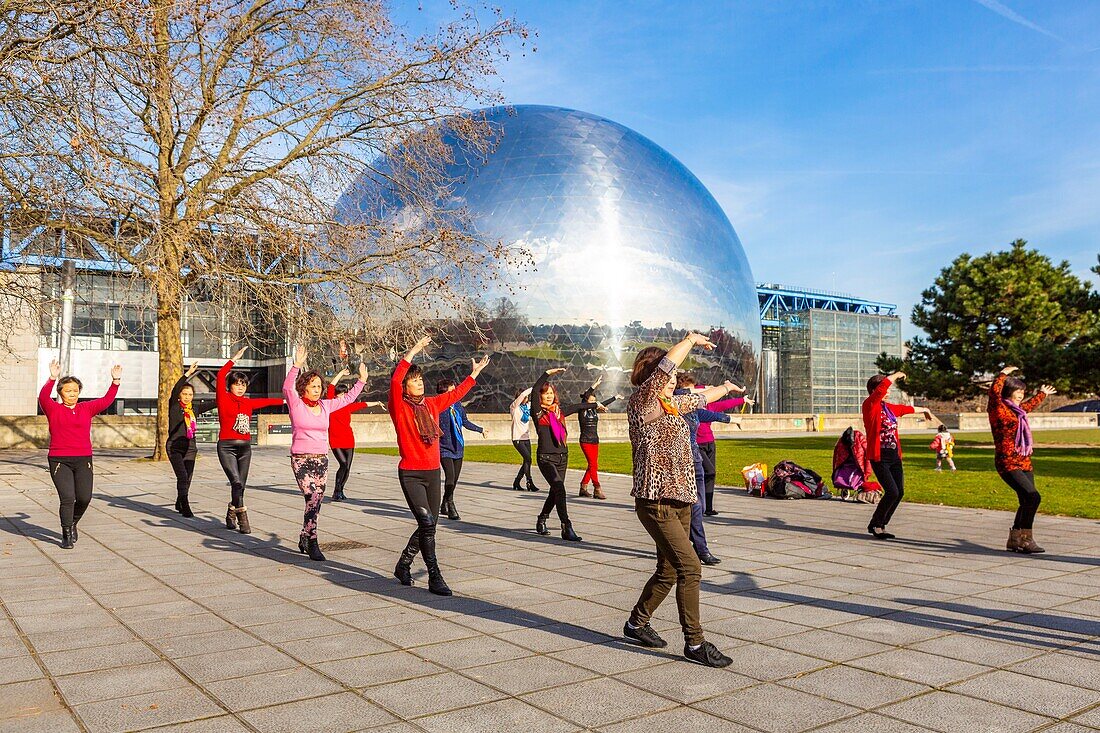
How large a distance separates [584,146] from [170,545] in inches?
1414

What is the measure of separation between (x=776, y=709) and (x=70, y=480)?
319 inches

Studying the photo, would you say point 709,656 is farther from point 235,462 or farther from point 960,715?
point 235,462

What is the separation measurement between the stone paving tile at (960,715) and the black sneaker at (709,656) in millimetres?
983

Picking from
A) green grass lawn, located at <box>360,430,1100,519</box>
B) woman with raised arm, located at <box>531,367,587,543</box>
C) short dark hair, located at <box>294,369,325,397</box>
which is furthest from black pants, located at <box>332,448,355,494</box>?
short dark hair, located at <box>294,369,325,397</box>

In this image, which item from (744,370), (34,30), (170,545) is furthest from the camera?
(744,370)

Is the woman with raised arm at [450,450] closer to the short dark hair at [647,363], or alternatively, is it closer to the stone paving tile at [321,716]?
the short dark hair at [647,363]

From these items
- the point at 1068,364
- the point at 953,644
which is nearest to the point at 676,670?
the point at 953,644

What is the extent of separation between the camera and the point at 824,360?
266ft

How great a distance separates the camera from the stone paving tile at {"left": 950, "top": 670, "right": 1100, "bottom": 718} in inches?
170

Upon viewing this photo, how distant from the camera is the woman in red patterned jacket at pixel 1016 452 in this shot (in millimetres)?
8875

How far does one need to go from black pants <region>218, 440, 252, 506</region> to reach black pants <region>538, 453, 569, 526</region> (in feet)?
11.5

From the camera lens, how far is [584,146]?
4266 centimetres

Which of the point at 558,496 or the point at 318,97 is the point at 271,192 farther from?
the point at 558,496

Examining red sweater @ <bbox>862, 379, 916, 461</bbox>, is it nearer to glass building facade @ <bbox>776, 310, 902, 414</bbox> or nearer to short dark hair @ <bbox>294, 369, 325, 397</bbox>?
short dark hair @ <bbox>294, 369, 325, 397</bbox>
